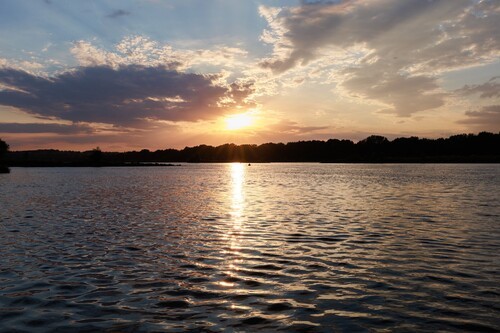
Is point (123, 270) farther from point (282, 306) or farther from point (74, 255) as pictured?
point (282, 306)

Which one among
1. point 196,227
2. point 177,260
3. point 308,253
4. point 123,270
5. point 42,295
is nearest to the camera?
point 42,295

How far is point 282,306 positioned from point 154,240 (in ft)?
43.1

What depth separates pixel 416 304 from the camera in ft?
40.8

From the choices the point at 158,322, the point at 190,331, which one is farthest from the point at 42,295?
the point at 190,331

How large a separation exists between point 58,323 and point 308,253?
12216 mm

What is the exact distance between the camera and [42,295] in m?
13.3

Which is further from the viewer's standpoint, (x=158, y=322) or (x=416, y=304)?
(x=416, y=304)

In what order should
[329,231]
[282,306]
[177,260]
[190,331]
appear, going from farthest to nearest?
[329,231] → [177,260] → [282,306] → [190,331]

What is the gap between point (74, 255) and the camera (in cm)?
1933

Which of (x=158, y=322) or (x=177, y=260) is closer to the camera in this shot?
(x=158, y=322)

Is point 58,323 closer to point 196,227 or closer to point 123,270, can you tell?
point 123,270

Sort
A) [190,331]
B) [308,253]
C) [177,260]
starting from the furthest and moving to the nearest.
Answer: [308,253] → [177,260] → [190,331]

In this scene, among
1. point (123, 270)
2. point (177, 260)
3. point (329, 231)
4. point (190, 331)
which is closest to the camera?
point (190, 331)

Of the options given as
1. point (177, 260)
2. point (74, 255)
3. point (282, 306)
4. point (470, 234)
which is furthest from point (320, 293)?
point (470, 234)
